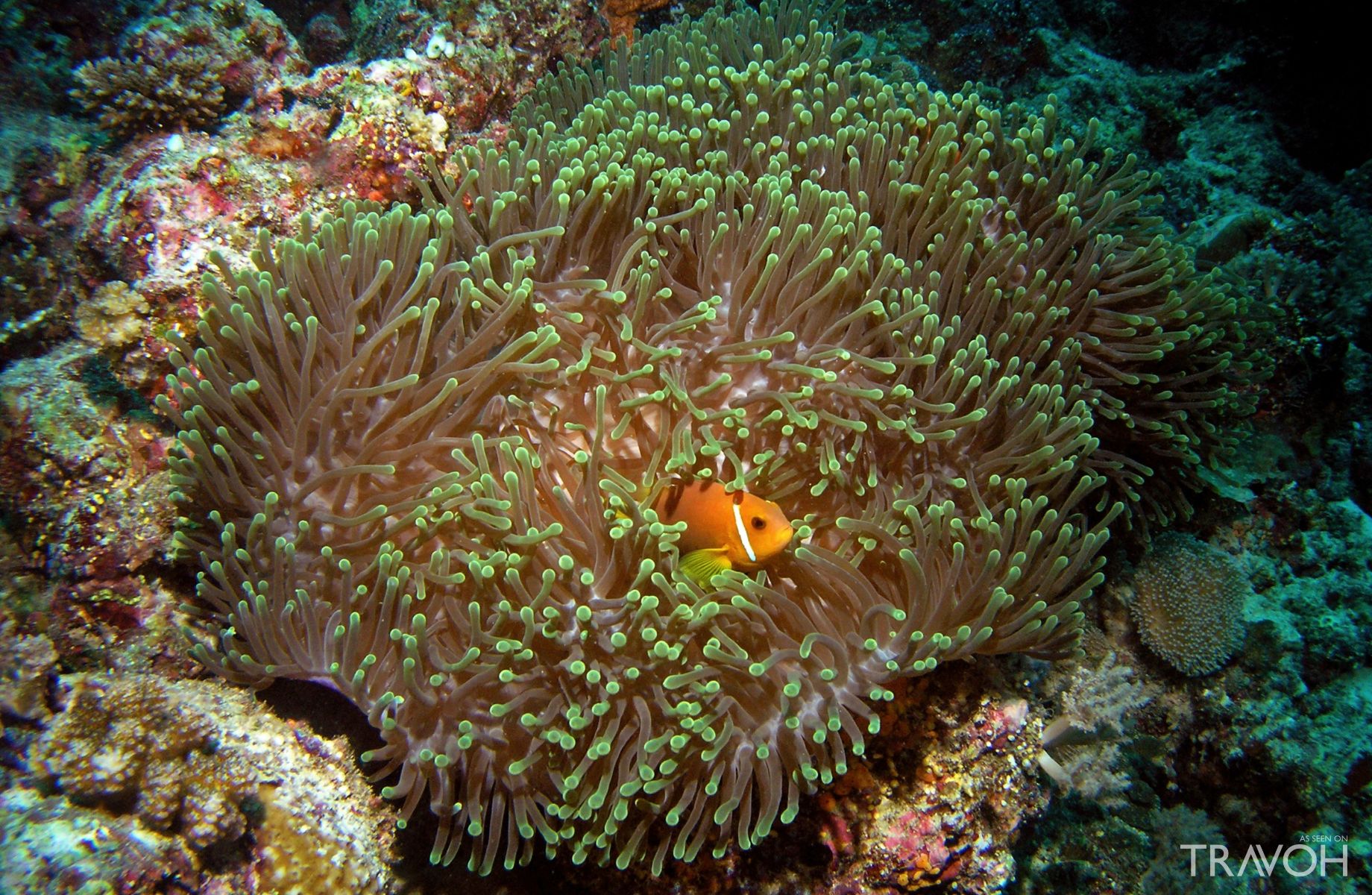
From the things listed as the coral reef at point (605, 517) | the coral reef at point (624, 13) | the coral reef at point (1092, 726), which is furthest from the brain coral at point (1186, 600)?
the coral reef at point (624, 13)

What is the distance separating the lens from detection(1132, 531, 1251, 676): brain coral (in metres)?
3.97

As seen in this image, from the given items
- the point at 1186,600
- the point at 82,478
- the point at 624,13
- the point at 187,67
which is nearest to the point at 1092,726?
the point at 1186,600

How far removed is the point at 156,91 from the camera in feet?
11.1

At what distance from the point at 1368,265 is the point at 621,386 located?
16.4ft

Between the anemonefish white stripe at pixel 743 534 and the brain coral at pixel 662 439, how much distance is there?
13cm

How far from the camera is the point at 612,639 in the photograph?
2.14 metres

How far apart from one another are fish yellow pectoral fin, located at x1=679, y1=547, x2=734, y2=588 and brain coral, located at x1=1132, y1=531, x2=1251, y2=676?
287 cm

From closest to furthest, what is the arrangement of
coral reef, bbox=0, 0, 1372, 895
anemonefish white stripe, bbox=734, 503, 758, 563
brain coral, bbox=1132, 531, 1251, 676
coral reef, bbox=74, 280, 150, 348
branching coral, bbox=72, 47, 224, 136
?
anemonefish white stripe, bbox=734, 503, 758, 563, coral reef, bbox=0, 0, 1372, 895, coral reef, bbox=74, 280, 150, 348, branching coral, bbox=72, 47, 224, 136, brain coral, bbox=1132, 531, 1251, 676

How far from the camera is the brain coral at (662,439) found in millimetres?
2258

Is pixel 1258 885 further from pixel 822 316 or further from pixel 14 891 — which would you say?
pixel 14 891

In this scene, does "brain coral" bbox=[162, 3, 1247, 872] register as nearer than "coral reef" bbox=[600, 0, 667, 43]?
Yes

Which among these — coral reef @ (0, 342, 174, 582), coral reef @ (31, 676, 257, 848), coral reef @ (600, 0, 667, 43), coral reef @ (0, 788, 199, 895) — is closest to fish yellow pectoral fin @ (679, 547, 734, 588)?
coral reef @ (31, 676, 257, 848)

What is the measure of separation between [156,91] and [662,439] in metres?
3.02

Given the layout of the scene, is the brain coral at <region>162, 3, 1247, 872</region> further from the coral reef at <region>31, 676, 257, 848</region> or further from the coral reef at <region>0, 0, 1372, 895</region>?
the coral reef at <region>31, 676, 257, 848</region>
